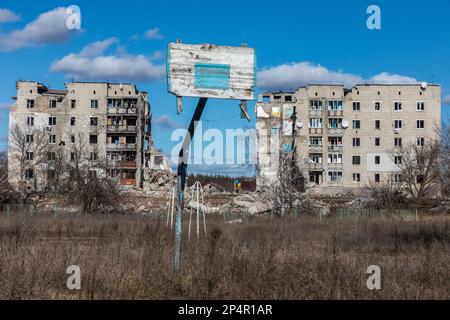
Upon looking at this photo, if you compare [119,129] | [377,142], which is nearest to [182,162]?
[119,129]

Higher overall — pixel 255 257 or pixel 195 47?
pixel 195 47

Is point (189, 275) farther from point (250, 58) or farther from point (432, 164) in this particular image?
point (432, 164)

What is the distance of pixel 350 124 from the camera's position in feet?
241

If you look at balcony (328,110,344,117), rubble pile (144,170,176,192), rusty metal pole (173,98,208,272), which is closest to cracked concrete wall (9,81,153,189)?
rubble pile (144,170,176,192)

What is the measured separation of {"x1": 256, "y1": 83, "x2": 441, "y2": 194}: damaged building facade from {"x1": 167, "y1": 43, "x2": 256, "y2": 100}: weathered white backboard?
62.3 meters

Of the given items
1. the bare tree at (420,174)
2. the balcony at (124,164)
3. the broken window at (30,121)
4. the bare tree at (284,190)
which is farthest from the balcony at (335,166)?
the broken window at (30,121)

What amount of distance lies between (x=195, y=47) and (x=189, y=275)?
3944 millimetres

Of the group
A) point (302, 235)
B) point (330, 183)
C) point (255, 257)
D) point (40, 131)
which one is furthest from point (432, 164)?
point (255, 257)

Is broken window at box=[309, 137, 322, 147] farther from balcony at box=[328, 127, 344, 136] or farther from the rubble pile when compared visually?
the rubble pile

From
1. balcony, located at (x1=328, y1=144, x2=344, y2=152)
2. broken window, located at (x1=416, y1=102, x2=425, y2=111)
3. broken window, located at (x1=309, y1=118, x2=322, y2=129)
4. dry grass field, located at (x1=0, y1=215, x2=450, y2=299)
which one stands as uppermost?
broken window, located at (x1=416, y1=102, x2=425, y2=111)

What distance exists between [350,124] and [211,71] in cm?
6561

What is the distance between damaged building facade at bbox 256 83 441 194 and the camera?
238 feet

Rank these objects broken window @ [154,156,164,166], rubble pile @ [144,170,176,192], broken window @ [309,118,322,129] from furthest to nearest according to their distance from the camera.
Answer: broken window @ [154,156,164,166]
rubble pile @ [144,170,176,192]
broken window @ [309,118,322,129]

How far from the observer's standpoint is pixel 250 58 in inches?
396
